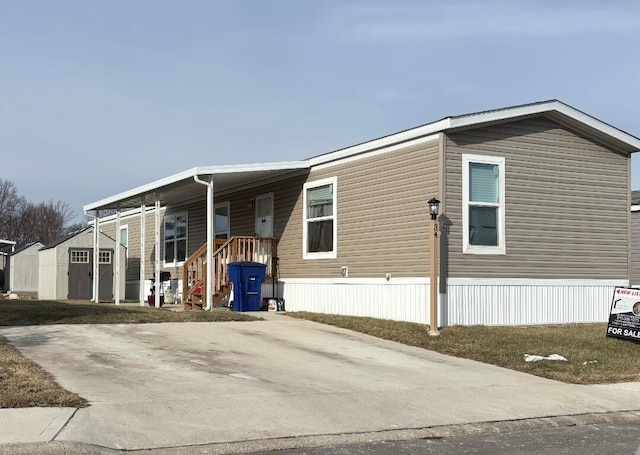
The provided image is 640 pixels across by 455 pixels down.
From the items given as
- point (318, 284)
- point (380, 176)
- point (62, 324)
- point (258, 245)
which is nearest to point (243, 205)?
point (258, 245)

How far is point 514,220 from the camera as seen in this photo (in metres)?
14.1

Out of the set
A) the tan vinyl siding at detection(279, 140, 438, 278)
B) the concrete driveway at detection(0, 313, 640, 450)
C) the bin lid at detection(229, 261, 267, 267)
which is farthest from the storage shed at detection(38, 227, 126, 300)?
the concrete driveway at detection(0, 313, 640, 450)

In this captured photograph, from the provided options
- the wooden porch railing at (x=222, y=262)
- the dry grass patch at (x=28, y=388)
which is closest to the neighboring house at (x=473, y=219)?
the wooden porch railing at (x=222, y=262)

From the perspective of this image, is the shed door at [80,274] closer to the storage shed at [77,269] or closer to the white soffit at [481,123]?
the storage shed at [77,269]

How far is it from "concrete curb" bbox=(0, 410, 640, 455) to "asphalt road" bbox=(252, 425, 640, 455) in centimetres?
11

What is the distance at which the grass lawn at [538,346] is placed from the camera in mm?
10445

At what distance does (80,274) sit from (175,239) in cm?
370

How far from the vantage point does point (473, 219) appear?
13.8m

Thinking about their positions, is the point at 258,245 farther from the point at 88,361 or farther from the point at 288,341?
the point at 88,361

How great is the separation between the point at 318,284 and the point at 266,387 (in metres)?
8.54

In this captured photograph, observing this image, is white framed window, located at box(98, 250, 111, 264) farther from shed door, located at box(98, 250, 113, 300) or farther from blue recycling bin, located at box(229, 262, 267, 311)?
blue recycling bin, located at box(229, 262, 267, 311)

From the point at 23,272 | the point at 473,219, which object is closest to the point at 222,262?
the point at 473,219

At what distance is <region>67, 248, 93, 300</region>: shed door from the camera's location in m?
25.1

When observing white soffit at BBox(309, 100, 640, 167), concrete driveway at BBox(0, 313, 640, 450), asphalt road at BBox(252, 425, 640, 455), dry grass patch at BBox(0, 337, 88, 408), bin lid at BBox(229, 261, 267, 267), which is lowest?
asphalt road at BBox(252, 425, 640, 455)
